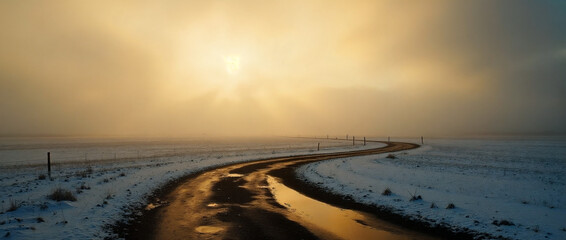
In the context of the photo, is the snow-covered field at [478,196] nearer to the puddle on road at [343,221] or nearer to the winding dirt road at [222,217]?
the puddle on road at [343,221]

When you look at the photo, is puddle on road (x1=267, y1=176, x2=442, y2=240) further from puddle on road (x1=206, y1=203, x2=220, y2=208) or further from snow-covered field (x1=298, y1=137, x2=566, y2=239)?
puddle on road (x1=206, y1=203, x2=220, y2=208)

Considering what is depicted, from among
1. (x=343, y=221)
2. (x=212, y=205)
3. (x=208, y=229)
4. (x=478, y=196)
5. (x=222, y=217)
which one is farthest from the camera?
(x=478, y=196)

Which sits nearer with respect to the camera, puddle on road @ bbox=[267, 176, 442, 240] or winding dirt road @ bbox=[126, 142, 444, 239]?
winding dirt road @ bbox=[126, 142, 444, 239]

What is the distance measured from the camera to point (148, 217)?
33.4ft

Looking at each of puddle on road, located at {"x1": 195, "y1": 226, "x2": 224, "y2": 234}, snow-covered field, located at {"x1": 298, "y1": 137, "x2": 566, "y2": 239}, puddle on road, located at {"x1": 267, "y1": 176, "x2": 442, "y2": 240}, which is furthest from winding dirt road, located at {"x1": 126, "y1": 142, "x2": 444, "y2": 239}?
snow-covered field, located at {"x1": 298, "y1": 137, "x2": 566, "y2": 239}

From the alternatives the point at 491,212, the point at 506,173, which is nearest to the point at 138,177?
the point at 491,212

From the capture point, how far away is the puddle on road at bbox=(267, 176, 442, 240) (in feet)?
Result: 28.0

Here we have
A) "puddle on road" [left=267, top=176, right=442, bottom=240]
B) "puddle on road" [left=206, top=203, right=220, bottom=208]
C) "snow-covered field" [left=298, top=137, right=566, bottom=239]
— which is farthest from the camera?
"puddle on road" [left=206, top=203, right=220, bottom=208]

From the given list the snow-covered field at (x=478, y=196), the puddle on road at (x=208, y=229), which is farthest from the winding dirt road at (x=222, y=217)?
the snow-covered field at (x=478, y=196)

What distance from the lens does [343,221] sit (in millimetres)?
9922

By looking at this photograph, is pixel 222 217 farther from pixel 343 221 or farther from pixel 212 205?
pixel 343 221

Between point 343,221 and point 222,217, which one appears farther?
point 222,217

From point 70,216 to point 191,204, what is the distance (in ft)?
14.1

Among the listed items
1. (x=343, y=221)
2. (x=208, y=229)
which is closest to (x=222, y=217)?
(x=208, y=229)
